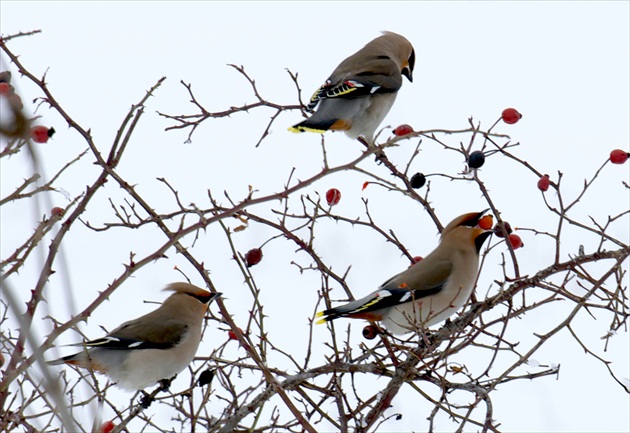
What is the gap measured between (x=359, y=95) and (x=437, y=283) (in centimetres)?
146

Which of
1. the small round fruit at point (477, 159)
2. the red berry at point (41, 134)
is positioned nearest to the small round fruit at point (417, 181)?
the small round fruit at point (477, 159)

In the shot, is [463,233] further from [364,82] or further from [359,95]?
[364,82]

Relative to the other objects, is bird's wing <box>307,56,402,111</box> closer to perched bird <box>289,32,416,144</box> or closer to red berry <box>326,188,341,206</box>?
perched bird <box>289,32,416,144</box>

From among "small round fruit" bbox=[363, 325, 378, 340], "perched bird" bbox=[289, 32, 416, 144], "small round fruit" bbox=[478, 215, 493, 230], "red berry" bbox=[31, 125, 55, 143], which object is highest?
"perched bird" bbox=[289, 32, 416, 144]

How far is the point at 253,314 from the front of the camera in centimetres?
283

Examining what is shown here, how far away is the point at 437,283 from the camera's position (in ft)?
12.6

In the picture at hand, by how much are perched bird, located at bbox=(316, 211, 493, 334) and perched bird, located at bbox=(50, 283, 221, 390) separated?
2.13 feet

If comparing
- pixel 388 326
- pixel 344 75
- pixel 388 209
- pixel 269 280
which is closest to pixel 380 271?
pixel 269 280

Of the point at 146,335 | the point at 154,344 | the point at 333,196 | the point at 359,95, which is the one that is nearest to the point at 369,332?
the point at 333,196

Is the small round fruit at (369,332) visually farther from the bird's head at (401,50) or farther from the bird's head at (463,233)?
the bird's head at (401,50)

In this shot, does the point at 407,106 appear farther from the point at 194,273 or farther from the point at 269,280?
the point at 194,273

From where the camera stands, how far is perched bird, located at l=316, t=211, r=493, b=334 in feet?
11.6

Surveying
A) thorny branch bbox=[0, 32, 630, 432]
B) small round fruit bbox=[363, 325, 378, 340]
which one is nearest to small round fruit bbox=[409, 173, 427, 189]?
thorny branch bbox=[0, 32, 630, 432]

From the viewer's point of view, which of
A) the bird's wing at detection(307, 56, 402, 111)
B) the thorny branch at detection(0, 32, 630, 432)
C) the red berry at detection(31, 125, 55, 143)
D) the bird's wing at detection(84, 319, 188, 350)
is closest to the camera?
the thorny branch at detection(0, 32, 630, 432)
